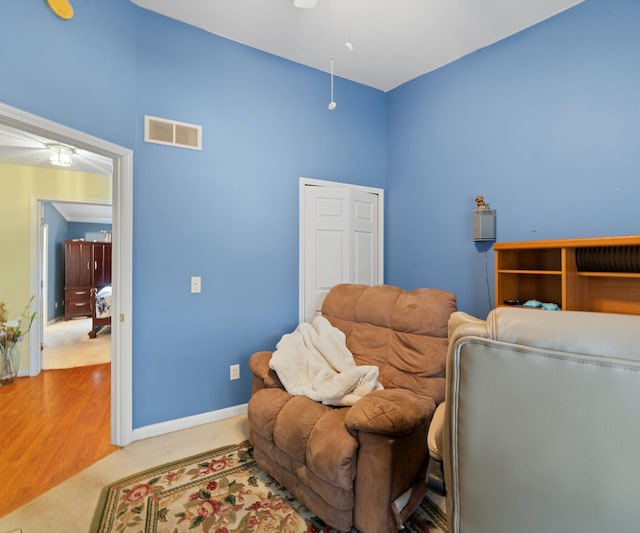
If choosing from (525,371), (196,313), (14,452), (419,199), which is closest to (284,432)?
(196,313)

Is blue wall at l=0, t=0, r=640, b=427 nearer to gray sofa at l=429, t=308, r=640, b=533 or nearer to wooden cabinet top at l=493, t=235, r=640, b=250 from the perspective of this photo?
wooden cabinet top at l=493, t=235, r=640, b=250

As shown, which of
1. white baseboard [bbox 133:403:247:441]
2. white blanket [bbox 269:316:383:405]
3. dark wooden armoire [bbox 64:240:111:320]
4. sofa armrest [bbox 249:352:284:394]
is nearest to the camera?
white blanket [bbox 269:316:383:405]

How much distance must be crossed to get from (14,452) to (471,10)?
4350 mm

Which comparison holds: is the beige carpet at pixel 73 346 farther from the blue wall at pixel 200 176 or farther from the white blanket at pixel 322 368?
the white blanket at pixel 322 368

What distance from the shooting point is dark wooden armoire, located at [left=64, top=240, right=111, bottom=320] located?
7152 millimetres

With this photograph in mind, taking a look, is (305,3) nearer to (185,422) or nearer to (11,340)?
(185,422)

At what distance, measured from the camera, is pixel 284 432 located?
1758 millimetres

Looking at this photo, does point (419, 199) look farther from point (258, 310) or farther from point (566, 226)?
point (258, 310)

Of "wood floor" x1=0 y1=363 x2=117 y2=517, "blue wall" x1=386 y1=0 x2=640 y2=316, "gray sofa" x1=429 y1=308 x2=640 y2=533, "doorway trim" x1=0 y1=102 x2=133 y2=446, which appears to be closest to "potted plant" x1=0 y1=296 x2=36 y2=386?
"wood floor" x1=0 y1=363 x2=117 y2=517

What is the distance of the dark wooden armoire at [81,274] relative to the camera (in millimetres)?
7152

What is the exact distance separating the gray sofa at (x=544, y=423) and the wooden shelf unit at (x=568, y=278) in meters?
1.77

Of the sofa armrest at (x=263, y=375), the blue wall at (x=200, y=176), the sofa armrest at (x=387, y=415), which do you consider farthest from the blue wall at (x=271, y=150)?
the sofa armrest at (x=387, y=415)

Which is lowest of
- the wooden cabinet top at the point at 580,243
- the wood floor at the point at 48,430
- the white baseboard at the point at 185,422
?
the wood floor at the point at 48,430

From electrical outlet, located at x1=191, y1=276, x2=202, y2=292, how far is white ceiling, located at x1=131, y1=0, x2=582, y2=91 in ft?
6.25
